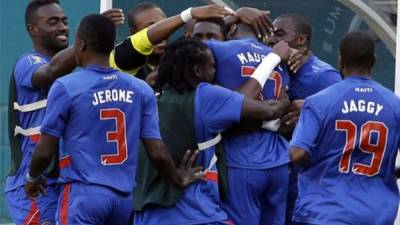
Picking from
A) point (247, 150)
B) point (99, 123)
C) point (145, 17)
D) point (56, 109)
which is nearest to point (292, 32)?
point (145, 17)

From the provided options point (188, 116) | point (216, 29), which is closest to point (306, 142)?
point (188, 116)

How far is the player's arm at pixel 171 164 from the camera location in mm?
9000

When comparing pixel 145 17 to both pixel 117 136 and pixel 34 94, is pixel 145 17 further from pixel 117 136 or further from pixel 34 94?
pixel 117 136

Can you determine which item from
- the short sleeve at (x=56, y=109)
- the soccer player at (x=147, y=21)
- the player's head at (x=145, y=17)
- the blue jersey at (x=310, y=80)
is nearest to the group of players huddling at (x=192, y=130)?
the short sleeve at (x=56, y=109)

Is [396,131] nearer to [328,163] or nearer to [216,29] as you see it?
[328,163]

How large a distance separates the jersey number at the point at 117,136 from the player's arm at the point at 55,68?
759mm

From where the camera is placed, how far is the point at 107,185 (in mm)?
8891

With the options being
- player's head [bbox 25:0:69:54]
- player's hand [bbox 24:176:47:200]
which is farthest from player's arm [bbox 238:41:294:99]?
player's hand [bbox 24:176:47:200]

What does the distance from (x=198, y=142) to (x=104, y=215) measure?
0.78 meters

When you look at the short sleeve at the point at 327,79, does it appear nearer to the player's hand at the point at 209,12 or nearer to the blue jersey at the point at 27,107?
the player's hand at the point at 209,12

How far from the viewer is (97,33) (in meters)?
8.88

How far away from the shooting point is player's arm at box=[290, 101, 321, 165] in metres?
8.92

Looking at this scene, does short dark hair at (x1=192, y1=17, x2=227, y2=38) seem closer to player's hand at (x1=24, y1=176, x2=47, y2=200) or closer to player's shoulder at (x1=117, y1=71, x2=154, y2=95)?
player's shoulder at (x1=117, y1=71, x2=154, y2=95)

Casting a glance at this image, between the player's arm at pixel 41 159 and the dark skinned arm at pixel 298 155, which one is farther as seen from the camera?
the dark skinned arm at pixel 298 155
